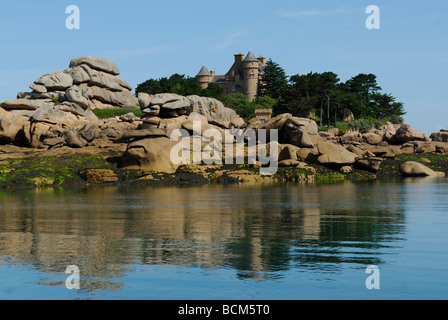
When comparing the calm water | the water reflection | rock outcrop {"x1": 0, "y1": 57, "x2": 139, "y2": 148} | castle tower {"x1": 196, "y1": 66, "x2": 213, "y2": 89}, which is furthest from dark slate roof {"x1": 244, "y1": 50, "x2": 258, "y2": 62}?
the calm water

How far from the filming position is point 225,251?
1475 cm

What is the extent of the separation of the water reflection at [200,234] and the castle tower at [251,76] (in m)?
108

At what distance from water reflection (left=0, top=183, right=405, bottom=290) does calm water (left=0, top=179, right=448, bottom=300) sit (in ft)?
0.11

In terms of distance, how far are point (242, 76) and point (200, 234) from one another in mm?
127140

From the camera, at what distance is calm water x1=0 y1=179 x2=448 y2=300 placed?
1091 cm

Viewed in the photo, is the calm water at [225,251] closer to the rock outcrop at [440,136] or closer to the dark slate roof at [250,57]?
the rock outcrop at [440,136]

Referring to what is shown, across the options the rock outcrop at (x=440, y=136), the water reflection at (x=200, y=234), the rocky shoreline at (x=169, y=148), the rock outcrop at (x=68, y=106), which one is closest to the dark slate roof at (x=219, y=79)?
the rock outcrop at (x=68, y=106)

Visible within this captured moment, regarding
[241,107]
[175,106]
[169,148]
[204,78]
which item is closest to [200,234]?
[169,148]

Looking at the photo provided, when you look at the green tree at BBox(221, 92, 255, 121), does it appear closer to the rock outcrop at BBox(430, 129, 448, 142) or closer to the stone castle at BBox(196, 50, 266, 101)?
the stone castle at BBox(196, 50, 266, 101)

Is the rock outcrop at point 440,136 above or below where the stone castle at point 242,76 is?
below

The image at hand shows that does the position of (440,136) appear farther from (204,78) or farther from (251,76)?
(204,78)

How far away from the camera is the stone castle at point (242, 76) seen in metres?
138

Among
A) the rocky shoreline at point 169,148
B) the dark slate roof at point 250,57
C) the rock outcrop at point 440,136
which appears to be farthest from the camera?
the dark slate roof at point 250,57
